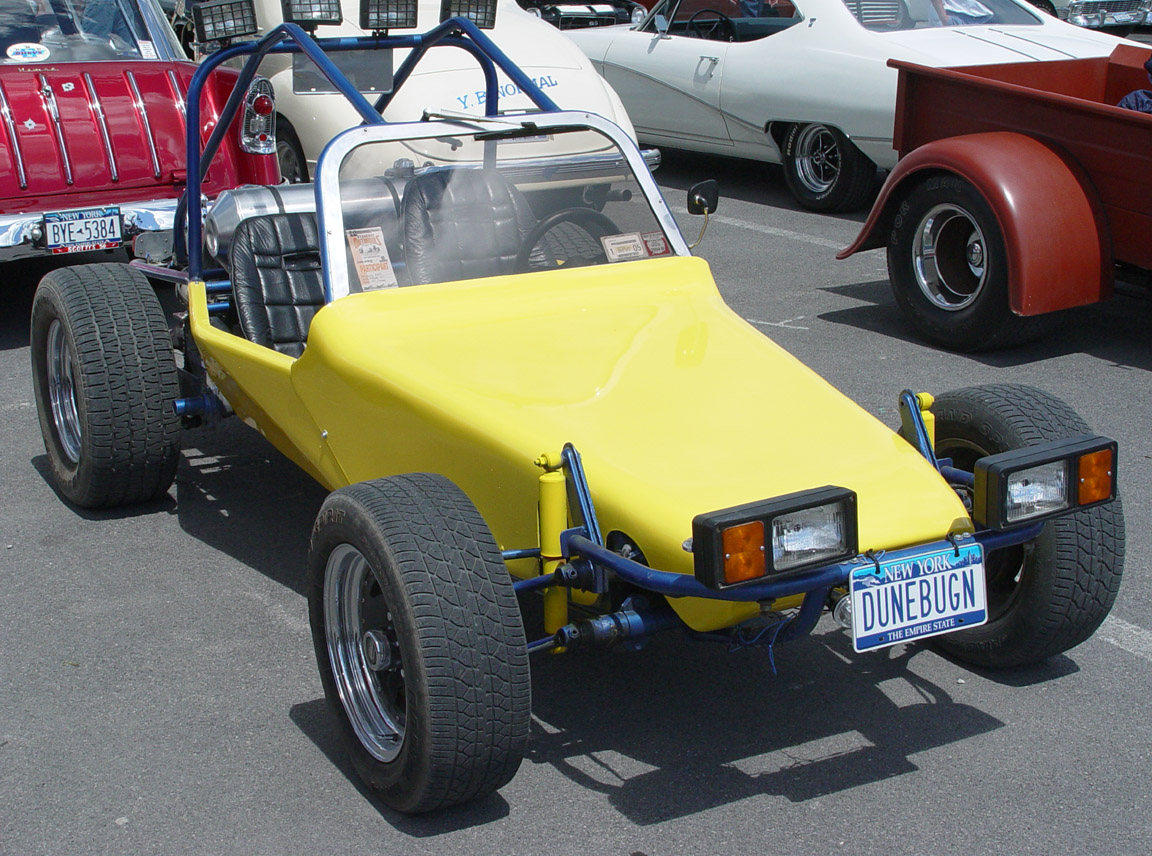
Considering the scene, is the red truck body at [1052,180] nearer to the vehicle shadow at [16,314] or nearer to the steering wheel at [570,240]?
the steering wheel at [570,240]

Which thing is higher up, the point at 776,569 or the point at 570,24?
the point at 570,24

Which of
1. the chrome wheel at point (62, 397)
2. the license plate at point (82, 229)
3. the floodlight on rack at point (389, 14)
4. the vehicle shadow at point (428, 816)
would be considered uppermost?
the floodlight on rack at point (389, 14)

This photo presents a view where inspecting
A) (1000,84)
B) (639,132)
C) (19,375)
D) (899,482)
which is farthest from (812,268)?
(899,482)

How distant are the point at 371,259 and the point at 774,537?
1.78m

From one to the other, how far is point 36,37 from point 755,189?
5531 mm

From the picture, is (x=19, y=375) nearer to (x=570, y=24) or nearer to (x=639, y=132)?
(x=639, y=132)

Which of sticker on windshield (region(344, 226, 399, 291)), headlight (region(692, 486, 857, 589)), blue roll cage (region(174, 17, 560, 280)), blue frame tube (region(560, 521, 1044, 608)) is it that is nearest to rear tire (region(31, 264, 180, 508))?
blue roll cage (region(174, 17, 560, 280))

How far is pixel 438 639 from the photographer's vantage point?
114 inches

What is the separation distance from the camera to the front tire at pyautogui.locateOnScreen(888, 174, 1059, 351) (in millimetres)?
6629

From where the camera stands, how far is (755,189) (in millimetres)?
10781

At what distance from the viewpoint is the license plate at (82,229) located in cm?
674

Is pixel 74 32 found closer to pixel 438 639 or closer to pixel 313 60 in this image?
pixel 313 60

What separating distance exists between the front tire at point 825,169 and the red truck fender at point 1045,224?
112 inches

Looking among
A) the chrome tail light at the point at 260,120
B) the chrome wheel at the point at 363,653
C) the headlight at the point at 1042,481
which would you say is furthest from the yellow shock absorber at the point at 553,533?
the chrome tail light at the point at 260,120
